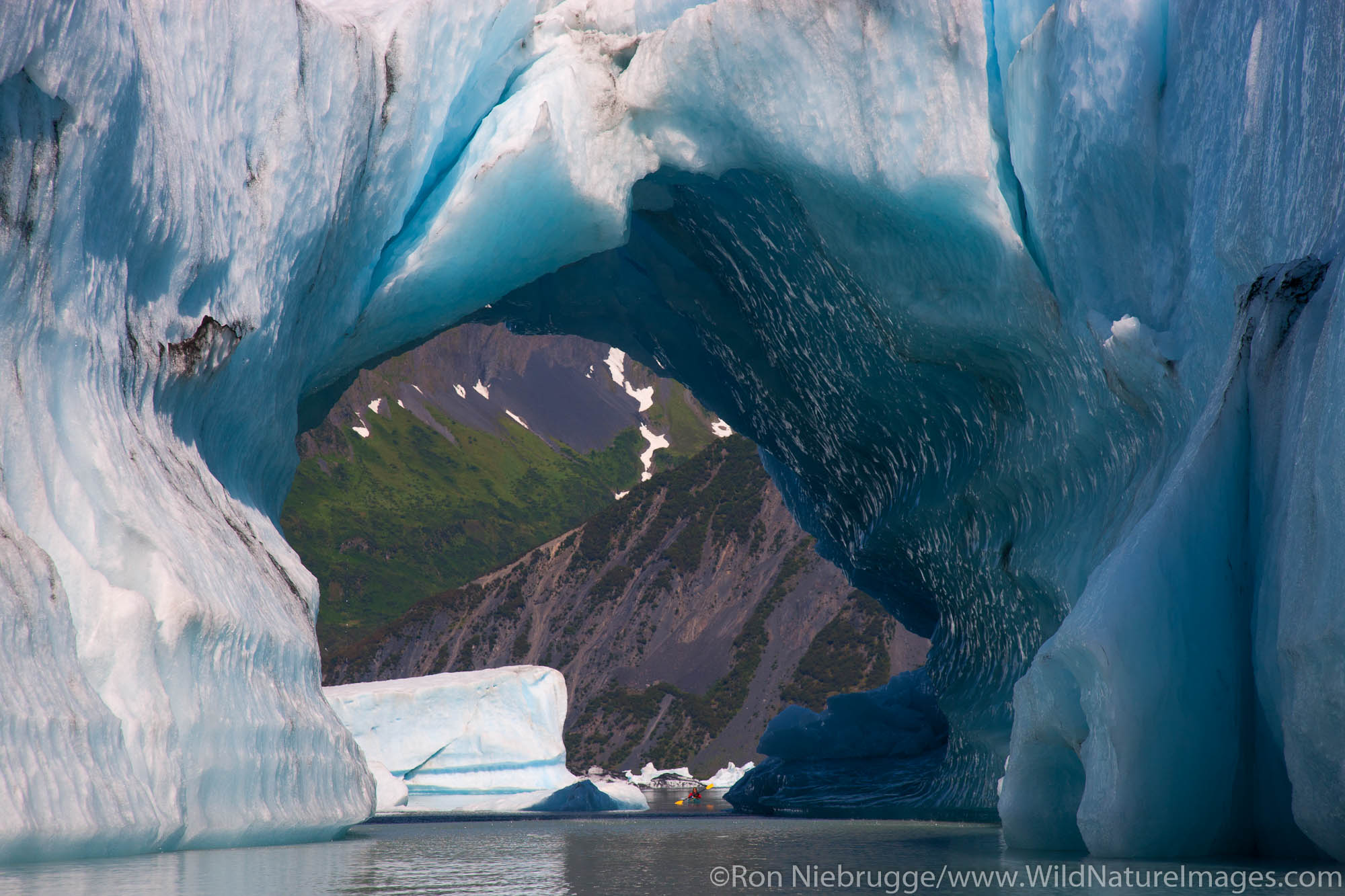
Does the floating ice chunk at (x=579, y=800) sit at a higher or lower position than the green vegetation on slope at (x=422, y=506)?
lower

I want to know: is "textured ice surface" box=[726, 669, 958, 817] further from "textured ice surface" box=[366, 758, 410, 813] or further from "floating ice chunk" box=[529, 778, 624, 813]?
"textured ice surface" box=[366, 758, 410, 813]

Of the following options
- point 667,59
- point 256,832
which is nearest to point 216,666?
point 256,832

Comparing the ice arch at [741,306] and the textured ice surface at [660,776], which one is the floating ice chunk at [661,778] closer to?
the textured ice surface at [660,776]

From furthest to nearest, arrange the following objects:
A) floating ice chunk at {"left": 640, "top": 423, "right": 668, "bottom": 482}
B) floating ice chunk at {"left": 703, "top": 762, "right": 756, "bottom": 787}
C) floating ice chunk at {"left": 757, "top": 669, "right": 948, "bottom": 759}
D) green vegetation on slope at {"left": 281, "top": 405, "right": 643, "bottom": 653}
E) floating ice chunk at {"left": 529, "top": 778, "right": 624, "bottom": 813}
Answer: floating ice chunk at {"left": 640, "top": 423, "right": 668, "bottom": 482}
green vegetation on slope at {"left": 281, "top": 405, "right": 643, "bottom": 653}
floating ice chunk at {"left": 703, "top": 762, "right": 756, "bottom": 787}
floating ice chunk at {"left": 529, "top": 778, "right": 624, "bottom": 813}
floating ice chunk at {"left": 757, "top": 669, "right": 948, "bottom": 759}

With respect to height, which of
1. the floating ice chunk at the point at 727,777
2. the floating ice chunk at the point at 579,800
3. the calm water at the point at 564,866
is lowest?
the floating ice chunk at the point at 727,777

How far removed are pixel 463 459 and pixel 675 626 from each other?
4839 cm

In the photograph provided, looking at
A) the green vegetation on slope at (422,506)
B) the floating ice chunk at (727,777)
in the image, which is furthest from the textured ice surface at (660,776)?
the green vegetation on slope at (422,506)

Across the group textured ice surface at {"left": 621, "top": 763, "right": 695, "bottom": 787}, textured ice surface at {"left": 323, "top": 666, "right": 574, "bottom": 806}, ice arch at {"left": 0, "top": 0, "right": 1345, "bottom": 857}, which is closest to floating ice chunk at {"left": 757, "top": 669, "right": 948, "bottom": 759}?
ice arch at {"left": 0, "top": 0, "right": 1345, "bottom": 857}

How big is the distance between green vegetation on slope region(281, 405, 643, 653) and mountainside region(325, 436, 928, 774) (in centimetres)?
1543

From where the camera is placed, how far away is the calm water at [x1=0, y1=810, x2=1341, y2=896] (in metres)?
3.12

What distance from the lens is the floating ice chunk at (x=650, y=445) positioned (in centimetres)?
9250

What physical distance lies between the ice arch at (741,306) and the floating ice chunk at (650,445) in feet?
270

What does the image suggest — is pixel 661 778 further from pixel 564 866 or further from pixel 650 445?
pixel 650 445

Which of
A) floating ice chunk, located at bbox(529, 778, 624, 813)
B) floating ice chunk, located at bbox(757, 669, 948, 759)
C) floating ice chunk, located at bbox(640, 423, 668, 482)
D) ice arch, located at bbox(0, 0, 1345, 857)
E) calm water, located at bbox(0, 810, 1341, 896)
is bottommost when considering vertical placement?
floating ice chunk, located at bbox(529, 778, 624, 813)
